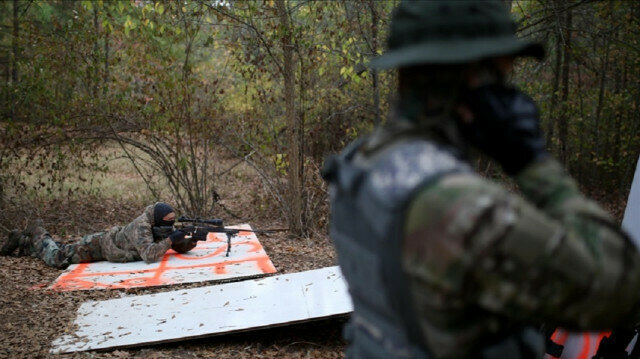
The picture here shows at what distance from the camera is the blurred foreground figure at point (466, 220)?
97 centimetres

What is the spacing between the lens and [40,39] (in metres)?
8.10

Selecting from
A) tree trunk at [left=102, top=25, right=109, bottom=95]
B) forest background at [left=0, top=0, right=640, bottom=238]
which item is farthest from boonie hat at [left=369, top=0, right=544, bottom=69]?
tree trunk at [left=102, top=25, right=109, bottom=95]

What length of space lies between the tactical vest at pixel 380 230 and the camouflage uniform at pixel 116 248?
5.88m

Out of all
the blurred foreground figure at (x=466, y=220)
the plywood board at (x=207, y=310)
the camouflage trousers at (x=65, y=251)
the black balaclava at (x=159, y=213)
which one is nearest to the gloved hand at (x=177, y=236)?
the black balaclava at (x=159, y=213)

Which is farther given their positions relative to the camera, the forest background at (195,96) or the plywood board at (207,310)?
the forest background at (195,96)

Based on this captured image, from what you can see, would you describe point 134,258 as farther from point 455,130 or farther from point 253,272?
point 455,130

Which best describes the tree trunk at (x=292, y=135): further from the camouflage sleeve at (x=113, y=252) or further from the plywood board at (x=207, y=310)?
the plywood board at (x=207, y=310)

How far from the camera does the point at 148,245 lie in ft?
22.1

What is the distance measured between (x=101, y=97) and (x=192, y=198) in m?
2.20

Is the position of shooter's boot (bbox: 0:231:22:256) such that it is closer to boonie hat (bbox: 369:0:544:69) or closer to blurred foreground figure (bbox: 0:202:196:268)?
blurred foreground figure (bbox: 0:202:196:268)

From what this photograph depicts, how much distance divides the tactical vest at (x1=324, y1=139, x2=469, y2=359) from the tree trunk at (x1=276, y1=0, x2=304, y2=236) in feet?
21.9

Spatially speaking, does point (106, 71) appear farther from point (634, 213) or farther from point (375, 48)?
point (634, 213)

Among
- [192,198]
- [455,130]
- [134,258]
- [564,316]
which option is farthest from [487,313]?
[192,198]

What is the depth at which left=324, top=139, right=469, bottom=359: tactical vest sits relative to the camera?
3.37 ft
